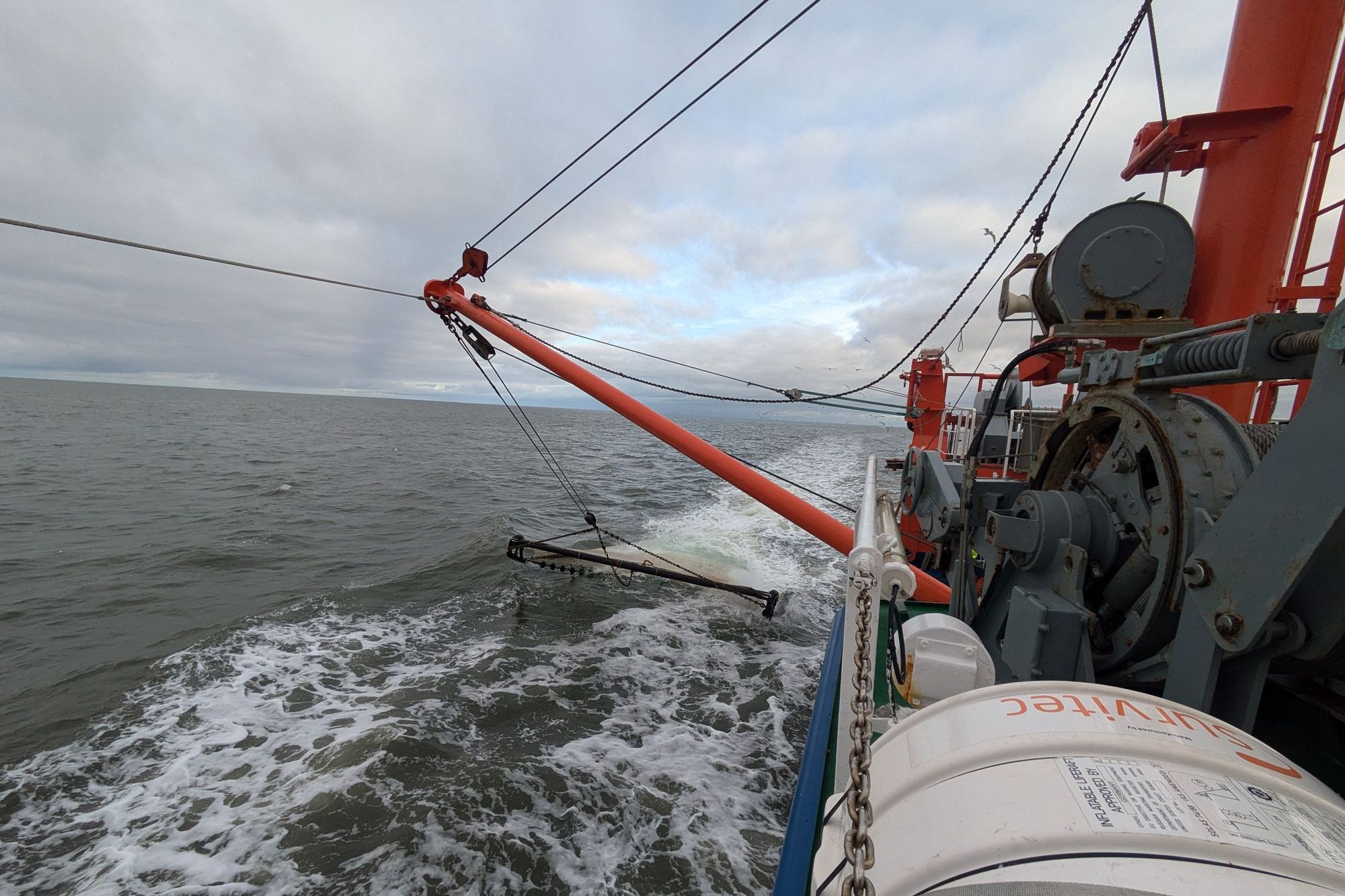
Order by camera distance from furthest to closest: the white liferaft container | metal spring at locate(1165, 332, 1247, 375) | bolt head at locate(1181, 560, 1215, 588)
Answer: metal spring at locate(1165, 332, 1247, 375)
bolt head at locate(1181, 560, 1215, 588)
the white liferaft container

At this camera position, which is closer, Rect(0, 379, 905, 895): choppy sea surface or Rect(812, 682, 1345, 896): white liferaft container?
Rect(812, 682, 1345, 896): white liferaft container

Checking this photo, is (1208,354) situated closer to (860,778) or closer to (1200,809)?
(1200,809)

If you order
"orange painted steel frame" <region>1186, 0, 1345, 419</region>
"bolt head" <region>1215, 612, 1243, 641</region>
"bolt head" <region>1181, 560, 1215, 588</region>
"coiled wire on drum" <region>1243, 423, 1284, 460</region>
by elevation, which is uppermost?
"orange painted steel frame" <region>1186, 0, 1345, 419</region>

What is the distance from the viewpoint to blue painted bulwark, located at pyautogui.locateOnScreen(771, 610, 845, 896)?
9.14 feet

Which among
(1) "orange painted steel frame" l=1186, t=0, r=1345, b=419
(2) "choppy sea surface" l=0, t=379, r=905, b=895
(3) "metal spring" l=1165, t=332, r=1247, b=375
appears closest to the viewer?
(3) "metal spring" l=1165, t=332, r=1247, b=375

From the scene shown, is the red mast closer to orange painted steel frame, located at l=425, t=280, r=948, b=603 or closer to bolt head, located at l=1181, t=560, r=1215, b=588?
bolt head, located at l=1181, t=560, r=1215, b=588

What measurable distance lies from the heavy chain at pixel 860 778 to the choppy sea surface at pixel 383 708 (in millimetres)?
3877

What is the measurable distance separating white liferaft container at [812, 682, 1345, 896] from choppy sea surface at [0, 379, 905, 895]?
3901 mm

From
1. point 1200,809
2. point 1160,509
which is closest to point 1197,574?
point 1160,509

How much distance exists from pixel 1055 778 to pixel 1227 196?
18.4 feet

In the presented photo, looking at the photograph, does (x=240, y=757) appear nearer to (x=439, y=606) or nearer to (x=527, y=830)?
(x=527, y=830)

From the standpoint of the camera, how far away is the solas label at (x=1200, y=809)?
40.6 inches

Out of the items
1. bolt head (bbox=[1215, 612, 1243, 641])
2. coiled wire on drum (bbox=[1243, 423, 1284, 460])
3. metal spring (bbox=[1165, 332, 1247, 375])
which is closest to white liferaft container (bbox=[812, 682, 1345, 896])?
bolt head (bbox=[1215, 612, 1243, 641])

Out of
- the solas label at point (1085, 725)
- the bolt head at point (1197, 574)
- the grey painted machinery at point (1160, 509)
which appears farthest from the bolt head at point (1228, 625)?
the solas label at point (1085, 725)
